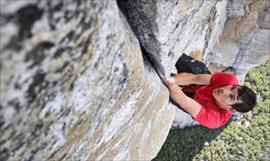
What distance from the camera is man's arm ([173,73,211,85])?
642 cm

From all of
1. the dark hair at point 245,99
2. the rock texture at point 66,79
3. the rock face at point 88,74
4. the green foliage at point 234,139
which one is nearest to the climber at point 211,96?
the dark hair at point 245,99

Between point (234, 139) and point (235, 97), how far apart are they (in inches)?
426

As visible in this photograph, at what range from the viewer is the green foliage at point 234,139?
47.8ft

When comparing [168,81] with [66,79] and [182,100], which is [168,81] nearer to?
[182,100]

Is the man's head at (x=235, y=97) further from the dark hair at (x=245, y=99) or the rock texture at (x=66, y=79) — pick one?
the rock texture at (x=66, y=79)

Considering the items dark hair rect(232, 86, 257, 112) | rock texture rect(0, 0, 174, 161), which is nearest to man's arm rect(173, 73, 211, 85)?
dark hair rect(232, 86, 257, 112)

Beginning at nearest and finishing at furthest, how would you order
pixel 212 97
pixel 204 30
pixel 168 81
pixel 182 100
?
pixel 168 81, pixel 182 100, pixel 212 97, pixel 204 30

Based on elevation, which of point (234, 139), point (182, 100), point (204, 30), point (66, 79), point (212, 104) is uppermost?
point (66, 79)

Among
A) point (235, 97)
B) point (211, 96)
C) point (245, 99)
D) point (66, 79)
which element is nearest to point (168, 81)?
point (211, 96)

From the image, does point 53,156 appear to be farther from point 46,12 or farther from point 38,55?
point 46,12

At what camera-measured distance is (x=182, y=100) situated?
586 centimetres

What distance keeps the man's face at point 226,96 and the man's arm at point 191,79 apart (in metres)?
0.41

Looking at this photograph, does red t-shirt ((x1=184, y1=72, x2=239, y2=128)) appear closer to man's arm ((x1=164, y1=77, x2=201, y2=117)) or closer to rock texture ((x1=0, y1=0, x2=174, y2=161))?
man's arm ((x1=164, y1=77, x2=201, y2=117))

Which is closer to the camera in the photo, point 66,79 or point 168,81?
point 66,79
